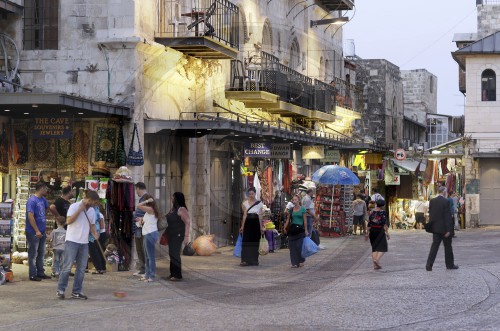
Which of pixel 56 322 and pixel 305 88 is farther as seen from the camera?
pixel 305 88

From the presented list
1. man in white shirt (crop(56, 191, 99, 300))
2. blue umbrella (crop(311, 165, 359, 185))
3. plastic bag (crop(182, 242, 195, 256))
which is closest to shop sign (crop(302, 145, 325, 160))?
blue umbrella (crop(311, 165, 359, 185))

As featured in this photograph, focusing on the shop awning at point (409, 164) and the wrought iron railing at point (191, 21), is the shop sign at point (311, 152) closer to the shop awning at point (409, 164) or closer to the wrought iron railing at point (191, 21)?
the wrought iron railing at point (191, 21)

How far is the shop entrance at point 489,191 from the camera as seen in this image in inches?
1885

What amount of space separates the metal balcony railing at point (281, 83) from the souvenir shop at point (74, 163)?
30.1 ft

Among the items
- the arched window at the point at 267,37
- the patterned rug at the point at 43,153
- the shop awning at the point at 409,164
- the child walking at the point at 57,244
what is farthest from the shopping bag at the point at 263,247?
the shop awning at the point at 409,164

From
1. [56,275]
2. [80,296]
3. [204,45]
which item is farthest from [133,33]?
[80,296]

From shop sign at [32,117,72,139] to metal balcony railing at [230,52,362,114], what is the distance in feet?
33.4

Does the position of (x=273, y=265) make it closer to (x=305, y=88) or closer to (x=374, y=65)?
(x=305, y=88)

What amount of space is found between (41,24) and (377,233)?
8.58 meters

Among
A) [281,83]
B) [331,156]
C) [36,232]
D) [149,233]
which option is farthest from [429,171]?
[36,232]

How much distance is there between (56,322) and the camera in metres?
14.1

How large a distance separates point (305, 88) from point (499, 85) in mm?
13808

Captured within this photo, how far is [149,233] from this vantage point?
19.5 metres

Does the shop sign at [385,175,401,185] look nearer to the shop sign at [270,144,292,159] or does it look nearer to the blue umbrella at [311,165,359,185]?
the blue umbrella at [311,165,359,185]
